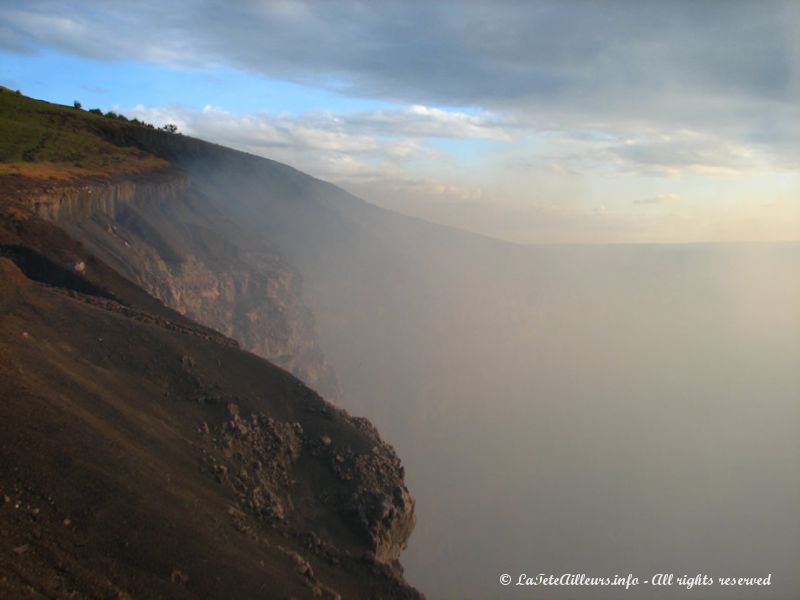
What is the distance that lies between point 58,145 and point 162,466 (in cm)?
4046

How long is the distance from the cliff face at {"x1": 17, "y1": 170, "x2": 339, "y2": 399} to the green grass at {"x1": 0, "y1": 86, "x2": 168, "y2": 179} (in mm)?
1812

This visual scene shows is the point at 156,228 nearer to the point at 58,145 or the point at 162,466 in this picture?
the point at 58,145

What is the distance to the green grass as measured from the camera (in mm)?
39688

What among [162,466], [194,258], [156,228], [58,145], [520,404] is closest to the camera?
[162,466]

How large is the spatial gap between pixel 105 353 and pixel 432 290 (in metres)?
75.5

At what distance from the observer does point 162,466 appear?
1474 cm

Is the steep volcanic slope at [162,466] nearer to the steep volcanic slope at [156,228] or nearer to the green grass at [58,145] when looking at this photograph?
the steep volcanic slope at [156,228]

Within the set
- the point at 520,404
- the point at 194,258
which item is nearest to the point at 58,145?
the point at 194,258

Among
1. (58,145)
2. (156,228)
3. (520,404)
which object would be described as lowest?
(520,404)

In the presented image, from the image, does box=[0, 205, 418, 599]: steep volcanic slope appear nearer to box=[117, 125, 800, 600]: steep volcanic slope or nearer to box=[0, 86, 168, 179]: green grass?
box=[0, 86, 168, 179]: green grass

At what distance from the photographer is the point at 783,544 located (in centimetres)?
7038

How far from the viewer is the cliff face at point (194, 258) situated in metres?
37.7

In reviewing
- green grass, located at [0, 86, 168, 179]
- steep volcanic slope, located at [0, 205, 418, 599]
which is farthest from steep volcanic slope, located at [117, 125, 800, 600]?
steep volcanic slope, located at [0, 205, 418, 599]

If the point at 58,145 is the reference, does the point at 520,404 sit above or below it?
below
